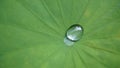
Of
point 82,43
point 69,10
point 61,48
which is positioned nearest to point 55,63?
point 61,48

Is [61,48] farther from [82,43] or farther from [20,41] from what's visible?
[20,41]

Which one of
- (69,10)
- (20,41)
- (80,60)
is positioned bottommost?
(80,60)

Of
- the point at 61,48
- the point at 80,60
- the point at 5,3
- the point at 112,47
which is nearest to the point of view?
the point at 5,3
